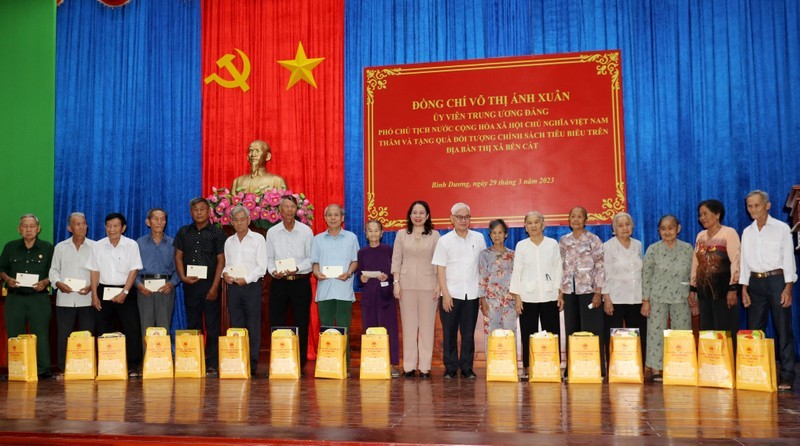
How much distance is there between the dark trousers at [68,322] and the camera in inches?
216

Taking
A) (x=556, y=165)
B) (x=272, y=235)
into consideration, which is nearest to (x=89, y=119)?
(x=272, y=235)

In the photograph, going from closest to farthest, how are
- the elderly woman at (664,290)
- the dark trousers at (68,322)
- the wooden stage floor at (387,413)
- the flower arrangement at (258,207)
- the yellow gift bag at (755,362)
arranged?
the wooden stage floor at (387,413) < the yellow gift bag at (755,362) < the elderly woman at (664,290) < the dark trousers at (68,322) < the flower arrangement at (258,207)

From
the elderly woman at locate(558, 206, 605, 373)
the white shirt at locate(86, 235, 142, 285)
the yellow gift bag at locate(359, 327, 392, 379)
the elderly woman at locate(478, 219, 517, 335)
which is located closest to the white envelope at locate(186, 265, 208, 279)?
the white shirt at locate(86, 235, 142, 285)

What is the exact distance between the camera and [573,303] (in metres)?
4.98

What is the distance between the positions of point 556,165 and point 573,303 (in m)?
2.28

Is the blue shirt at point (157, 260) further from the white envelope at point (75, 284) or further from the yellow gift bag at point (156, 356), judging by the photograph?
the yellow gift bag at point (156, 356)

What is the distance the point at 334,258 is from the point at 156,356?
1.40m

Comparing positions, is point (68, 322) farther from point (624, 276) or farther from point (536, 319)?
point (624, 276)

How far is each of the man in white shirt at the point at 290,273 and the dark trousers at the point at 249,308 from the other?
4.0 inches

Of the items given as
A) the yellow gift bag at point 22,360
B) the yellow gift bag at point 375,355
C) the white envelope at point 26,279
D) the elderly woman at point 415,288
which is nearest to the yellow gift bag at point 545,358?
the elderly woman at point 415,288

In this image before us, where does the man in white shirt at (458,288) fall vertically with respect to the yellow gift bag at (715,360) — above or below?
above

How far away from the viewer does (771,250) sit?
4398 millimetres

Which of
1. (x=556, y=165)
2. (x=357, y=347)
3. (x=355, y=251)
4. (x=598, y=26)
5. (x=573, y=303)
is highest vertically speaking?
(x=598, y=26)

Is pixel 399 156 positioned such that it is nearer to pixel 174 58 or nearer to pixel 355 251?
pixel 355 251
